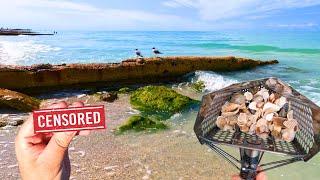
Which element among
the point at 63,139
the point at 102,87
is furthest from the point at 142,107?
the point at 63,139

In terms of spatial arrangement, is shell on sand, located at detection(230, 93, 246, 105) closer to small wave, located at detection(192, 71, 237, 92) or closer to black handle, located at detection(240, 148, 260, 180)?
black handle, located at detection(240, 148, 260, 180)

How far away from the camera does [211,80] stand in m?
16.8

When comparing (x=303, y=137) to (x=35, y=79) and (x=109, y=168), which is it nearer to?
(x=109, y=168)

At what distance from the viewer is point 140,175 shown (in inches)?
265

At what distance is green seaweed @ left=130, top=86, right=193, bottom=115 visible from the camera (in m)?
11.2

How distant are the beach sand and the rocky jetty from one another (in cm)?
474

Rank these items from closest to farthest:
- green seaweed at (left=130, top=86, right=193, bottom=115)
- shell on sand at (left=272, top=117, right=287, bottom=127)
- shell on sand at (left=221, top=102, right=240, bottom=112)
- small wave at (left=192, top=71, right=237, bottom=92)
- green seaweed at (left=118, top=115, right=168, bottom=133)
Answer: shell on sand at (left=272, top=117, right=287, bottom=127) < shell on sand at (left=221, top=102, right=240, bottom=112) < green seaweed at (left=118, top=115, right=168, bottom=133) < green seaweed at (left=130, top=86, right=193, bottom=115) < small wave at (left=192, top=71, right=237, bottom=92)

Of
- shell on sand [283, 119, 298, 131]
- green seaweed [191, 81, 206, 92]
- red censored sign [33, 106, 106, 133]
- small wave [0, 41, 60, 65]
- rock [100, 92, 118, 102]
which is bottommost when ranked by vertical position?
small wave [0, 41, 60, 65]

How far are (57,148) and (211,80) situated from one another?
51.3 feet

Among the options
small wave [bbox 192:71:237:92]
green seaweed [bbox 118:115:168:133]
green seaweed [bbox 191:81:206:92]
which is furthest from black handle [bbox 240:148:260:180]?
small wave [bbox 192:71:237:92]

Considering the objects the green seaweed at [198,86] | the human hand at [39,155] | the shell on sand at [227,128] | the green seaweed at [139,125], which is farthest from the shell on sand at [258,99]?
the green seaweed at [198,86]

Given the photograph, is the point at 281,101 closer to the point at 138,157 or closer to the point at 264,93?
the point at 264,93

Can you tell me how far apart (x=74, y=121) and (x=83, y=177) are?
18.5 feet

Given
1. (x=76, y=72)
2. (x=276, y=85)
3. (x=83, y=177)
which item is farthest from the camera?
(x=76, y=72)
